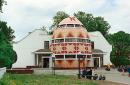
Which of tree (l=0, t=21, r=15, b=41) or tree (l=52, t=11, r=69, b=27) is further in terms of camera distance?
tree (l=52, t=11, r=69, b=27)

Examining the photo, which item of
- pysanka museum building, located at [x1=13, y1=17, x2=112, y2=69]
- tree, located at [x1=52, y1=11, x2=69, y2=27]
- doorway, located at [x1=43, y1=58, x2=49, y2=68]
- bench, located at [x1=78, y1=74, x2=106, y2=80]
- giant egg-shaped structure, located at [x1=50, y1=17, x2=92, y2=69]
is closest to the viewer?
bench, located at [x1=78, y1=74, x2=106, y2=80]

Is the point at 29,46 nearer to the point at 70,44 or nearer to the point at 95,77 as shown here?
the point at 70,44

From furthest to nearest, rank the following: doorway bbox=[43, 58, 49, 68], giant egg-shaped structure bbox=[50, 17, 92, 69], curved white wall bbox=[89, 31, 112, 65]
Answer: curved white wall bbox=[89, 31, 112, 65]
doorway bbox=[43, 58, 49, 68]
giant egg-shaped structure bbox=[50, 17, 92, 69]

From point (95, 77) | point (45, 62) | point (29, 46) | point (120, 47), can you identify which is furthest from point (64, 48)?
point (95, 77)

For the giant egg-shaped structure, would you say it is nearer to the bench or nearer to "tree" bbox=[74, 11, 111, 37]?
"tree" bbox=[74, 11, 111, 37]

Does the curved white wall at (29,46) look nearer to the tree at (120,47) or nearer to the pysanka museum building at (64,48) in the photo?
the pysanka museum building at (64,48)

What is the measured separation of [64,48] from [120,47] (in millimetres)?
23250

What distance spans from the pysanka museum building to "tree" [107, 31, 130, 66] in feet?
9.45

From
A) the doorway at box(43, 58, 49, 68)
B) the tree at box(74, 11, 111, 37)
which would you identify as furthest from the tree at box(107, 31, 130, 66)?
the doorway at box(43, 58, 49, 68)

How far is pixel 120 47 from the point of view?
10538 cm

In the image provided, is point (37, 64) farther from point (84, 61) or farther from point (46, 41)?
point (84, 61)

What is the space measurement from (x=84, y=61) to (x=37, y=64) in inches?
413

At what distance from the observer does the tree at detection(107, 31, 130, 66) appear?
96250 millimetres

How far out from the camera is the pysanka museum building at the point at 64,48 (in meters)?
84.9
